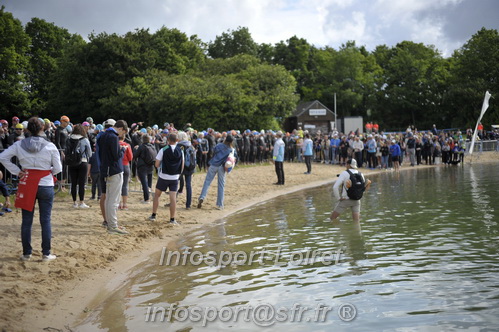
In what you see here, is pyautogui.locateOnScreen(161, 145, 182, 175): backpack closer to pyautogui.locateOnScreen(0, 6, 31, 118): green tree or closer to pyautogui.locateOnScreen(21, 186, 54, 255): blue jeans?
pyautogui.locateOnScreen(21, 186, 54, 255): blue jeans

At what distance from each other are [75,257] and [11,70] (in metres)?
39.3

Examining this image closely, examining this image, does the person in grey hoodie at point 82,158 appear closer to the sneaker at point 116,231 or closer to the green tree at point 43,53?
the sneaker at point 116,231

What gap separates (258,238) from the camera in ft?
→ 36.6

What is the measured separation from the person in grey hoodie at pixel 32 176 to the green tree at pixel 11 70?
123ft

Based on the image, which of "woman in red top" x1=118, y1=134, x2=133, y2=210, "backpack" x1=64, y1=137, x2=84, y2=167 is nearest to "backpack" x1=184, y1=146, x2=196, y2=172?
"woman in red top" x1=118, y1=134, x2=133, y2=210

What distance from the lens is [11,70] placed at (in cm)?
4269

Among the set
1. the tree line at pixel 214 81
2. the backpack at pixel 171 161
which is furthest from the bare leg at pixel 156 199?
the tree line at pixel 214 81

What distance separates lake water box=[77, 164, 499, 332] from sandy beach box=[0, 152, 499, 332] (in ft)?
1.28

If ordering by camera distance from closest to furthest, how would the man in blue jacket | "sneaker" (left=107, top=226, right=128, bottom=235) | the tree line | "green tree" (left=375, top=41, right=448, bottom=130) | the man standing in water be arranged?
the man in blue jacket < "sneaker" (left=107, top=226, right=128, bottom=235) < the man standing in water < the tree line < "green tree" (left=375, top=41, right=448, bottom=130)

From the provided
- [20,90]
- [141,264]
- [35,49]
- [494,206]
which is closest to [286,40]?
[35,49]

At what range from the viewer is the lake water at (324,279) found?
637 centimetres

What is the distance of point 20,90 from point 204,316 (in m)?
41.5

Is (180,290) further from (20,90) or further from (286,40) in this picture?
(286,40)

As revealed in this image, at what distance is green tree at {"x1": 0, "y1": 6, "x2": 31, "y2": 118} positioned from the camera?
4159 centimetres
